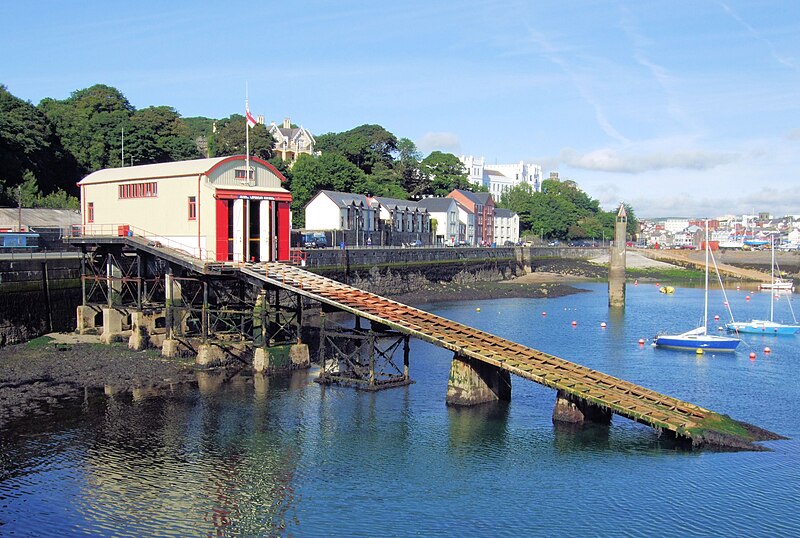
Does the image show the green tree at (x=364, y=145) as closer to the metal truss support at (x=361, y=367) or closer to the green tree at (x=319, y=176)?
the green tree at (x=319, y=176)

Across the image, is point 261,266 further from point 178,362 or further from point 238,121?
point 238,121

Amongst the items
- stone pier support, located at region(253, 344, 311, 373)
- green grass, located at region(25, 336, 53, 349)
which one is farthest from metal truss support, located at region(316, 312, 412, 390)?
green grass, located at region(25, 336, 53, 349)

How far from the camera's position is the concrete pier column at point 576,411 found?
109ft

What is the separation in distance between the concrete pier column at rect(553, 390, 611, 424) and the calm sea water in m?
0.69

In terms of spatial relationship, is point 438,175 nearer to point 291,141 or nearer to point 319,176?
point 291,141

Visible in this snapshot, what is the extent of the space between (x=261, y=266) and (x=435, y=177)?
115821 mm

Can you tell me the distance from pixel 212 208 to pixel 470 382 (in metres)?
18.5

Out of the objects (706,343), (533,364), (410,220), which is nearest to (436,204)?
(410,220)

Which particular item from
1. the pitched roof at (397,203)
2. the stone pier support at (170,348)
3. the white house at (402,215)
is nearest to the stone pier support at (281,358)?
the stone pier support at (170,348)

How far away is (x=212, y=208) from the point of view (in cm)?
4369

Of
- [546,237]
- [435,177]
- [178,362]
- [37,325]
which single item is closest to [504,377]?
[178,362]

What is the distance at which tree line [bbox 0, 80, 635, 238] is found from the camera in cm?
8000

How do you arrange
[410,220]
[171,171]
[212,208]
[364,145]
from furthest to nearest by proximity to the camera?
[364,145]
[410,220]
[171,171]
[212,208]

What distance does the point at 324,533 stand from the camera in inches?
891
